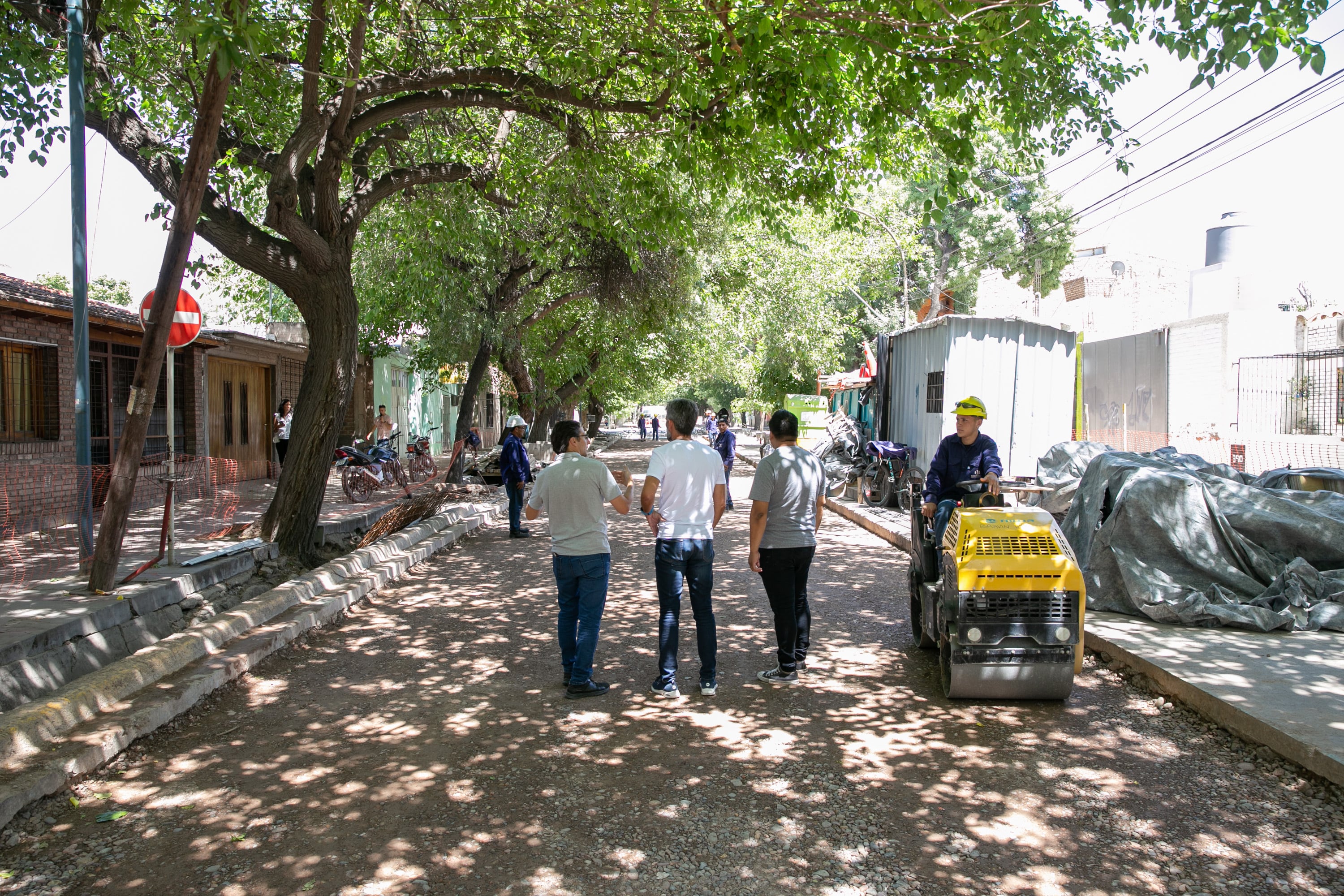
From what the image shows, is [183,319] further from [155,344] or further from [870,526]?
[870,526]

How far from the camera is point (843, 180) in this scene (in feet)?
35.5

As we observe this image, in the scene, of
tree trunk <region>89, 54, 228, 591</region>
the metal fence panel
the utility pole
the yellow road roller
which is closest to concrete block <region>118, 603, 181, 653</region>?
tree trunk <region>89, 54, 228, 591</region>

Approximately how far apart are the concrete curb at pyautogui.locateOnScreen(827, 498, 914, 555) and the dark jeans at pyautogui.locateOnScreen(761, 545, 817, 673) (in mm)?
4335

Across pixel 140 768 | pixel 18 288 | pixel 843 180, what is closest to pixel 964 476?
pixel 140 768

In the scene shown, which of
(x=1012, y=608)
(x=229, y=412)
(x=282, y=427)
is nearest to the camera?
(x=1012, y=608)

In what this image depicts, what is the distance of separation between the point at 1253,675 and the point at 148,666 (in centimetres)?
658

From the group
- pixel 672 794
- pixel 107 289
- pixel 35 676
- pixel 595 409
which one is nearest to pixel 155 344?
pixel 35 676

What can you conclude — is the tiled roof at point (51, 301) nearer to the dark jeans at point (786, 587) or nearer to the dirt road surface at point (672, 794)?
the dirt road surface at point (672, 794)

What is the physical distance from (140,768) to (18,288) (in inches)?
399

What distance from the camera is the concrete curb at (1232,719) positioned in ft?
13.7

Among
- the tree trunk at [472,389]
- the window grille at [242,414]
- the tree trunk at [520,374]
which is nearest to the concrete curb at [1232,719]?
the tree trunk at [472,389]

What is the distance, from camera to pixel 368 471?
16.3 meters

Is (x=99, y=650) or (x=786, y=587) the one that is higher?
(x=786, y=587)

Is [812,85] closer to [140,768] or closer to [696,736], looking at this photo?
[696,736]
